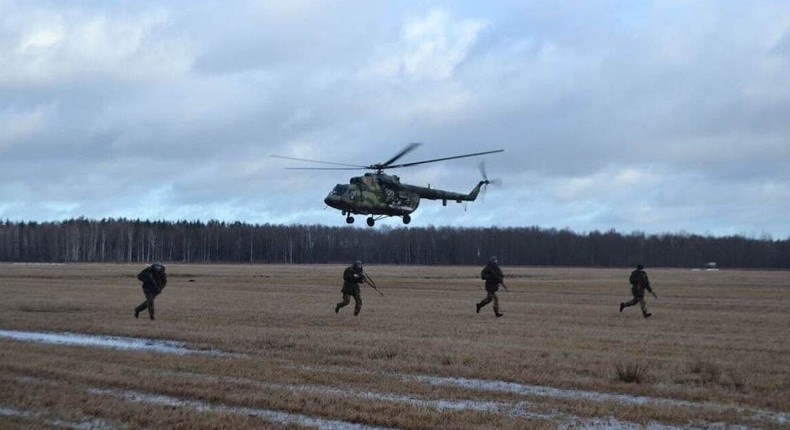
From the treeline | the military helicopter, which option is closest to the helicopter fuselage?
the military helicopter

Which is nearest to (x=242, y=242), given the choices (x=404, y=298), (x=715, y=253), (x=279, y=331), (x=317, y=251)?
(x=317, y=251)

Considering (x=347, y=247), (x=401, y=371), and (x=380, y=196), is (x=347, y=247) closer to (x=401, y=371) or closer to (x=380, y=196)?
(x=380, y=196)

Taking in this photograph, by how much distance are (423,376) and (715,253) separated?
614ft

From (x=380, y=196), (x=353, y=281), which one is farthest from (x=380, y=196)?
(x=353, y=281)

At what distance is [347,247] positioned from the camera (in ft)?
614

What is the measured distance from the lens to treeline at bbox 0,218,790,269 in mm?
171000

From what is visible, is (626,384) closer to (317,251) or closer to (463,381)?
(463,381)

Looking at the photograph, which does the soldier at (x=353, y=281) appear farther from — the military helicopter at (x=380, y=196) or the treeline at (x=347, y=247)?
the treeline at (x=347, y=247)

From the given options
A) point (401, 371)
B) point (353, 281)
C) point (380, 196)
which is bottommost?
point (401, 371)

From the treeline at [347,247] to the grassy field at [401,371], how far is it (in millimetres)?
141587

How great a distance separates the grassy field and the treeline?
142m

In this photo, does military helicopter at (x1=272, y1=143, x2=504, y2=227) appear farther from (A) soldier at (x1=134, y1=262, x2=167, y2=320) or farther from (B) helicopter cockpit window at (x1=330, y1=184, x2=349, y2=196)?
(A) soldier at (x1=134, y1=262, x2=167, y2=320)

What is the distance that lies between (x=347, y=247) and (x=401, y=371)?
564ft

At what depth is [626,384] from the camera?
543 inches
